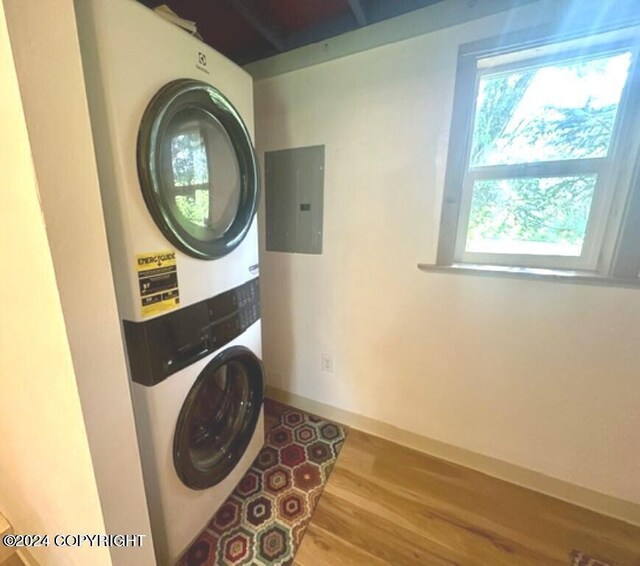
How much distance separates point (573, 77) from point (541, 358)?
43.0 inches

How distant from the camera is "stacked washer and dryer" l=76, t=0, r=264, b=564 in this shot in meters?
0.70

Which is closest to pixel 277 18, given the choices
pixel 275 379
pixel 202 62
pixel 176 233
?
pixel 202 62

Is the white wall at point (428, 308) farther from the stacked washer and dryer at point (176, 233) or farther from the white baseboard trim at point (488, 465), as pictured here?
the stacked washer and dryer at point (176, 233)

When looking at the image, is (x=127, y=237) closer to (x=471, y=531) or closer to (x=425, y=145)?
(x=425, y=145)

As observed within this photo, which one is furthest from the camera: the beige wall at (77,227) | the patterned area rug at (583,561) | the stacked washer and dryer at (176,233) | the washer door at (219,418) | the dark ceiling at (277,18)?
the dark ceiling at (277,18)

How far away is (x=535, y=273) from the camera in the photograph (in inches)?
44.5

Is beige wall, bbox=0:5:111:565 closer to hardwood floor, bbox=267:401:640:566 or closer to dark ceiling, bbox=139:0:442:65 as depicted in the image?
hardwood floor, bbox=267:401:640:566

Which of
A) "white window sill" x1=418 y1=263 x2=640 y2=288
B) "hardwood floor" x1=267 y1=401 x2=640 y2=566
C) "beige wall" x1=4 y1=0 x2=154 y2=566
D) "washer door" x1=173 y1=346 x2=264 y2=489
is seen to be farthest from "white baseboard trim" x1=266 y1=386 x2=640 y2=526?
"beige wall" x1=4 y1=0 x2=154 y2=566

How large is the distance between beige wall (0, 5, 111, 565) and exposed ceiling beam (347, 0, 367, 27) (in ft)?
3.68

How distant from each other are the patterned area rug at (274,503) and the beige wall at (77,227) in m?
0.52

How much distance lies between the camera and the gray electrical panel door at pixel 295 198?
1485 millimetres

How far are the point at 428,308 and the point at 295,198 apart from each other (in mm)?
904

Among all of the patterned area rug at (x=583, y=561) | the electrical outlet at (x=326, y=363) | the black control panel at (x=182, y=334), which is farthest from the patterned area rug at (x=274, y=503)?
the patterned area rug at (x=583, y=561)

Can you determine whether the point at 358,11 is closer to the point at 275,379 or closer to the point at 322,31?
the point at 322,31
